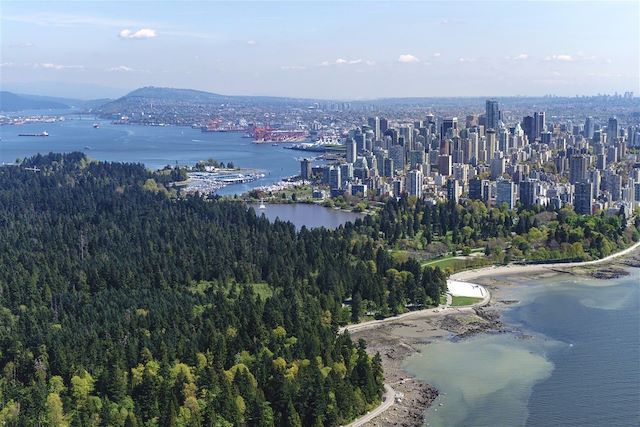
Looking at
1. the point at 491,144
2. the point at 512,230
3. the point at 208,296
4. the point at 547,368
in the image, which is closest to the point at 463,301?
the point at 547,368

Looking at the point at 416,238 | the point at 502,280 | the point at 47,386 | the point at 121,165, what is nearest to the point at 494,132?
the point at 121,165

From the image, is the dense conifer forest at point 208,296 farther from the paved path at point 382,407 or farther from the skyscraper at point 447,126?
the skyscraper at point 447,126

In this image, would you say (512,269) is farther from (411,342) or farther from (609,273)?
(411,342)

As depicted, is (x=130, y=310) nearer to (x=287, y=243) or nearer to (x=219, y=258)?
(x=219, y=258)

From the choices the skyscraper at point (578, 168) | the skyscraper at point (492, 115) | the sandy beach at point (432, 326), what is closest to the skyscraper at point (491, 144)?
the skyscraper at point (578, 168)

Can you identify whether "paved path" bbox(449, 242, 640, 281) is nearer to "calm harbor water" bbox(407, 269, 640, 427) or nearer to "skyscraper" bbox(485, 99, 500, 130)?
"calm harbor water" bbox(407, 269, 640, 427)

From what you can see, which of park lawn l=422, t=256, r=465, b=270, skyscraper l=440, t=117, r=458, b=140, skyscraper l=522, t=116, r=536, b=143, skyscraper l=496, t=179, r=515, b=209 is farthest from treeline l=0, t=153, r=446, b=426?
skyscraper l=522, t=116, r=536, b=143
